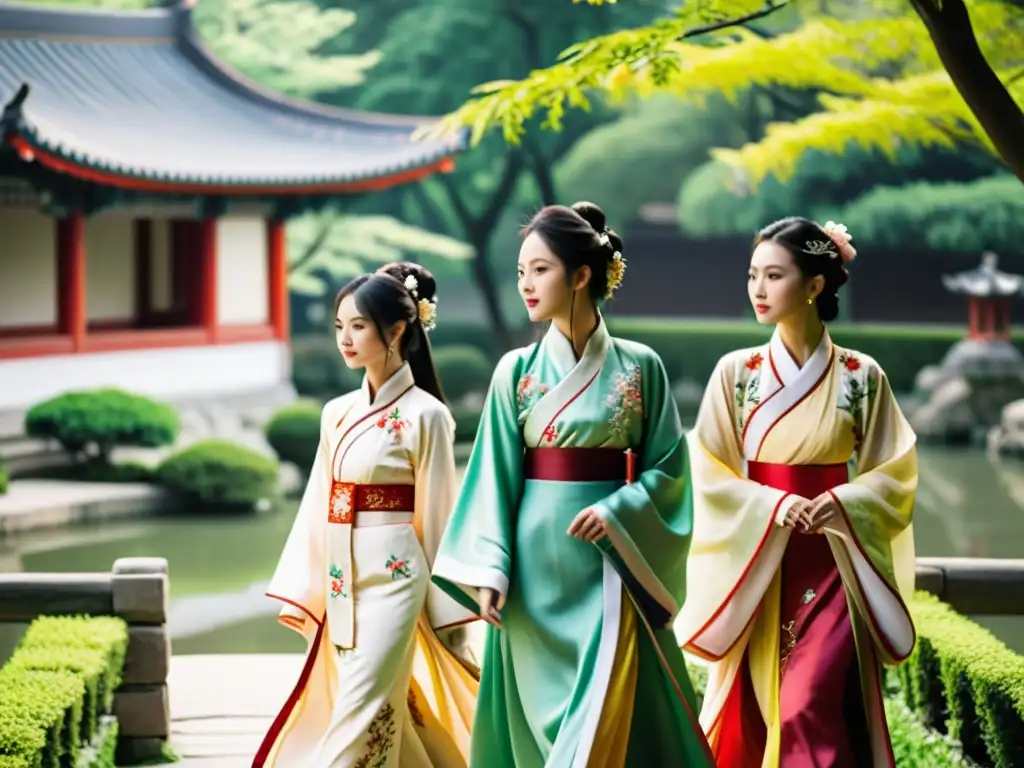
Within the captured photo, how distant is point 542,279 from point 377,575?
3.35 ft

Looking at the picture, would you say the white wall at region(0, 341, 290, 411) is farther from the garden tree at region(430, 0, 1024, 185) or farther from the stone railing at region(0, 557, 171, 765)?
the stone railing at region(0, 557, 171, 765)

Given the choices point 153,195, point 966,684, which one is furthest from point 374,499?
point 153,195

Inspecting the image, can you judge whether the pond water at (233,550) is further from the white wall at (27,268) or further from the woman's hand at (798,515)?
the woman's hand at (798,515)

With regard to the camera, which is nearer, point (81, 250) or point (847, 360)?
point (847, 360)

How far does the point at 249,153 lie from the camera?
66.0 ft

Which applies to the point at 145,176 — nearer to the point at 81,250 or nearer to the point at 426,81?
the point at 81,250

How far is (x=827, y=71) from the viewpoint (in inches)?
469

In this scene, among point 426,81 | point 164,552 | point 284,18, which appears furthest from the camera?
point 426,81

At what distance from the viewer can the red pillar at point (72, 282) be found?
1778 centimetres

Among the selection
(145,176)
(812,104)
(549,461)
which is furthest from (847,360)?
(812,104)

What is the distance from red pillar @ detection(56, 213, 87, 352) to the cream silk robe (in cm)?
1369

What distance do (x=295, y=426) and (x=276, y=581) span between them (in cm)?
1247

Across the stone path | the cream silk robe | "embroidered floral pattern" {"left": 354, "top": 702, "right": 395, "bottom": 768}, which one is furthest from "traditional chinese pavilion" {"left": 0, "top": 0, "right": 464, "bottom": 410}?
"embroidered floral pattern" {"left": 354, "top": 702, "right": 395, "bottom": 768}

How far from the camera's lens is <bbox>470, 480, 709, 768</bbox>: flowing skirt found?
4.10 m
